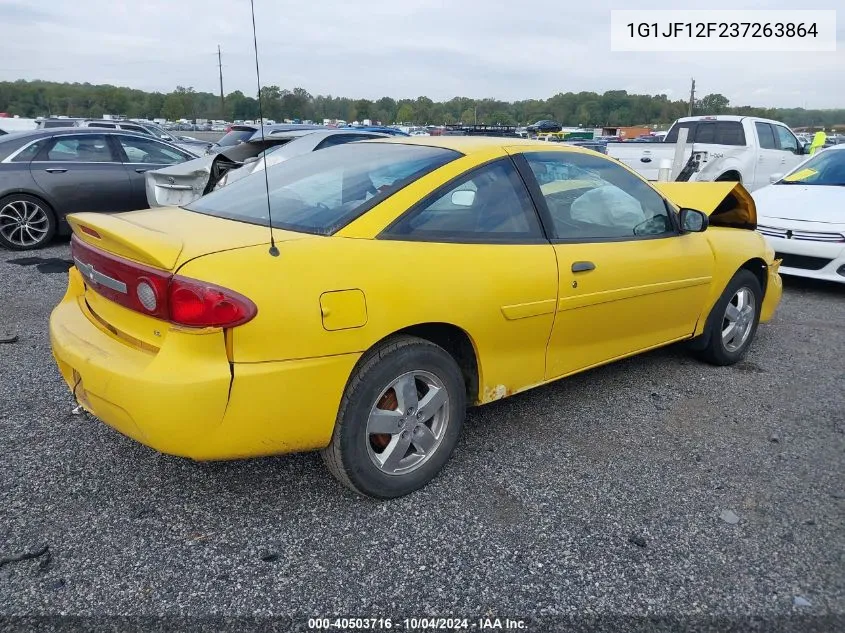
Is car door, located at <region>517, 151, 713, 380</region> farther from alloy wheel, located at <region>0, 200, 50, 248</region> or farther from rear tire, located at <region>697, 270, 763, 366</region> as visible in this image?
alloy wheel, located at <region>0, 200, 50, 248</region>

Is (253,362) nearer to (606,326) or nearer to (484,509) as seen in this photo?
(484,509)

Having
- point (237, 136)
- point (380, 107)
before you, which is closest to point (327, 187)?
point (237, 136)

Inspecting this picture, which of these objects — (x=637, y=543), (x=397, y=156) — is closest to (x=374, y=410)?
(x=637, y=543)

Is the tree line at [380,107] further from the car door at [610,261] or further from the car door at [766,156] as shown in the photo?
the car door at [766,156]

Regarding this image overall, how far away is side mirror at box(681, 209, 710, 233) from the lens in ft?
12.4

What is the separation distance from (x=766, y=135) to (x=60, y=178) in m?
11.6

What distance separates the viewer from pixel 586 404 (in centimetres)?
371

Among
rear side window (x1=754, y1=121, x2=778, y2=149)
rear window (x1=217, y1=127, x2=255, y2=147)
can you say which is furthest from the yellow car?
rear window (x1=217, y1=127, x2=255, y2=147)

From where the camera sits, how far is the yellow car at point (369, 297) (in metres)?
2.21

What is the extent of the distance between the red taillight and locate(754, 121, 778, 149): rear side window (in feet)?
39.6

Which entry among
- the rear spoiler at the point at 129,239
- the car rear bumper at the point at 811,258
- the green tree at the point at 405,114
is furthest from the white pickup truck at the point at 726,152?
the green tree at the point at 405,114

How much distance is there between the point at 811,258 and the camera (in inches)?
255

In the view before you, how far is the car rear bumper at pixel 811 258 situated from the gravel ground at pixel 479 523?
321 centimetres

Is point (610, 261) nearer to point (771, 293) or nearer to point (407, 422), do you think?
point (407, 422)
